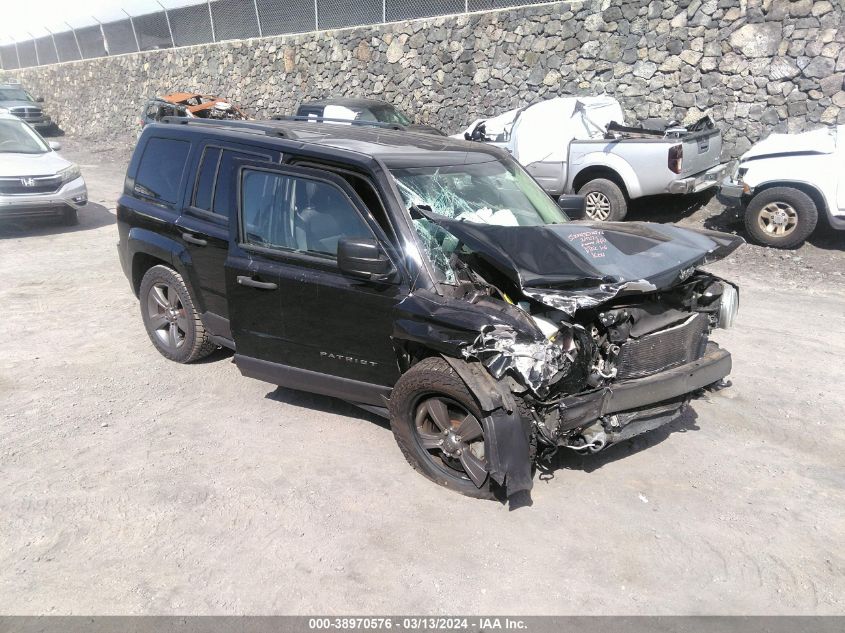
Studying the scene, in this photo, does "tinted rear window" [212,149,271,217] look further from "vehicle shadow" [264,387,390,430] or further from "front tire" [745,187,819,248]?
"front tire" [745,187,819,248]

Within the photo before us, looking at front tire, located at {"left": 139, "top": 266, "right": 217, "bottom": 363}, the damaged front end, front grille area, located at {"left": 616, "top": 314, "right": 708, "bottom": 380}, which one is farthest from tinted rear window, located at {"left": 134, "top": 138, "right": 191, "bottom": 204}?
front grille area, located at {"left": 616, "top": 314, "right": 708, "bottom": 380}

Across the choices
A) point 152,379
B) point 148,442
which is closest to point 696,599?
point 148,442

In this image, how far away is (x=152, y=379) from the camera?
5.45 meters

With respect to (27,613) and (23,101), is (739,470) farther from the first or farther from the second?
(23,101)

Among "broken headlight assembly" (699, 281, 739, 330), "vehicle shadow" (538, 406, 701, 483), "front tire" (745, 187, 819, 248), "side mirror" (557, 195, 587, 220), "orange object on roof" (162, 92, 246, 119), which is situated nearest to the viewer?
"vehicle shadow" (538, 406, 701, 483)

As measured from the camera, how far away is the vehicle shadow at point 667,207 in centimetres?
1148

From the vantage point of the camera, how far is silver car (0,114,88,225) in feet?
34.5

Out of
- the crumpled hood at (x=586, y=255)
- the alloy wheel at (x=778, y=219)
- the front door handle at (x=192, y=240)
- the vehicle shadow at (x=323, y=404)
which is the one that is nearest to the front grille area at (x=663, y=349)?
the crumpled hood at (x=586, y=255)

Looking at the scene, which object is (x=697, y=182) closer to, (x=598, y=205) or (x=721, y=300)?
(x=598, y=205)

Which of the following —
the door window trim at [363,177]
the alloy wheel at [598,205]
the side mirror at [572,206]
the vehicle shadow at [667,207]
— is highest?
the door window trim at [363,177]

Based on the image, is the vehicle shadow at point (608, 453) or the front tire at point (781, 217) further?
the front tire at point (781, 217)

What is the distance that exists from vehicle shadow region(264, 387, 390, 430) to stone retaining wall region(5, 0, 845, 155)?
10458 mm

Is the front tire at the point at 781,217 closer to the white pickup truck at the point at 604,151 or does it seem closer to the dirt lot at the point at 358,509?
the white pickup truck at the point at 604,151

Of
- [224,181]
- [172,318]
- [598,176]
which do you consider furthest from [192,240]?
[598,176]
